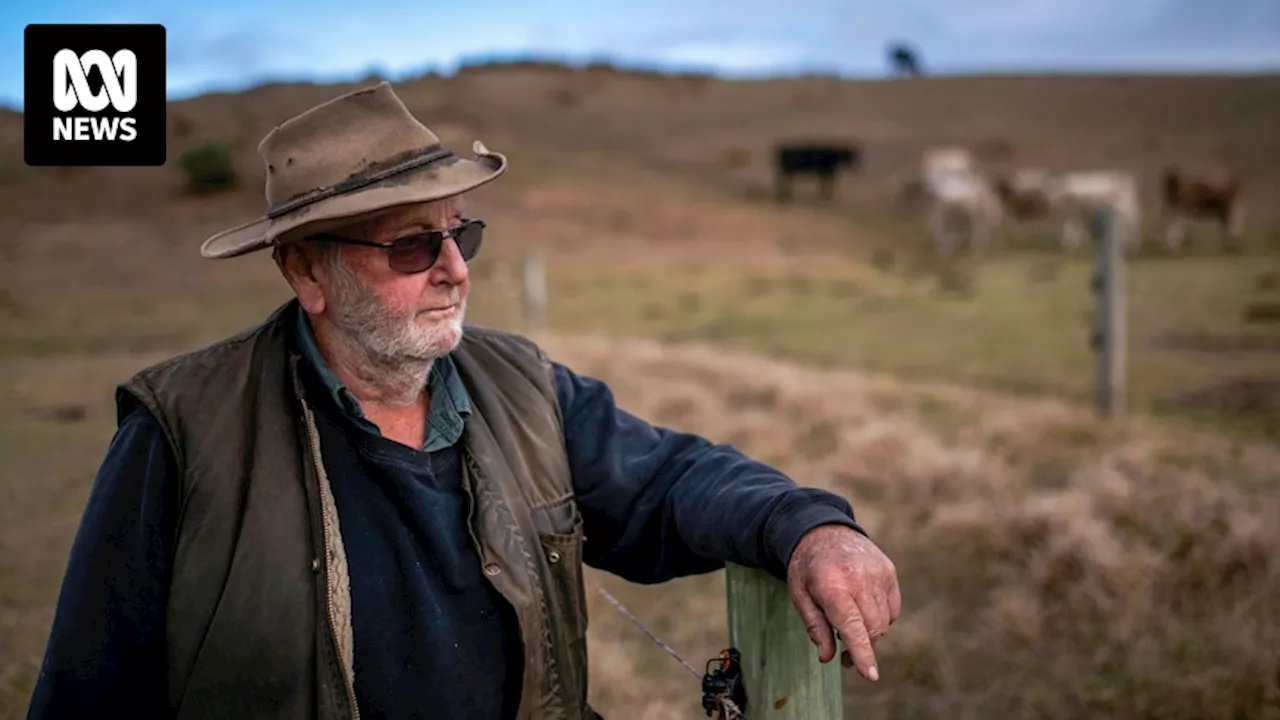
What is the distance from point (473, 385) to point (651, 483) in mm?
437

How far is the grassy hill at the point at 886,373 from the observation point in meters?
4.23

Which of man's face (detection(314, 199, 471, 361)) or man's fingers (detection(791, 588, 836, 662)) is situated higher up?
man's face (detection(314, 199, 471, 361))

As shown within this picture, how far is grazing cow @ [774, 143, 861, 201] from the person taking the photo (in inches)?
1245

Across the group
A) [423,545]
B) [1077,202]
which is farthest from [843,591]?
[1077,202]

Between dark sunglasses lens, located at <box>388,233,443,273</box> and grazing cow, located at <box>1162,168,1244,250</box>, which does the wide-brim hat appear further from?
grazing cow, located at <box>1162,168,1244,250</box>

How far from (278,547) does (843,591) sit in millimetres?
978

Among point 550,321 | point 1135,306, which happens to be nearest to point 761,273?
point 550,321

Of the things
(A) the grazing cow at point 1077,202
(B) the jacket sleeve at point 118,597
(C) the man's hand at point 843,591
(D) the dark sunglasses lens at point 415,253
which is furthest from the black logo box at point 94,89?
(A) the grazing cow at point 1077,202

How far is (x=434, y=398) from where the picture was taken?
90.2 inches

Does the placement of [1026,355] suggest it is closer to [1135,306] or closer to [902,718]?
[1135,306]

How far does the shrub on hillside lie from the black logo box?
24400mm

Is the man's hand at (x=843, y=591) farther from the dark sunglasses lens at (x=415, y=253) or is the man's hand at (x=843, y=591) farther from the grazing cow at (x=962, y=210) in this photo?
the grazing cow at (x=962, y=210)

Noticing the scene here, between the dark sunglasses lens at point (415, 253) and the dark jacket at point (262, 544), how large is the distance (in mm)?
274

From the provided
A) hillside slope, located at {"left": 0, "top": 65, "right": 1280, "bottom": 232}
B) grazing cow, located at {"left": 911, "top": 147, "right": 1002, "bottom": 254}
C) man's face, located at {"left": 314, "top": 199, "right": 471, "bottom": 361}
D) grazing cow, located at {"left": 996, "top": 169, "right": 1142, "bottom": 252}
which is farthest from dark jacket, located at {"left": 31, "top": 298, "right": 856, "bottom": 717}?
hillside slope, located at {"left": 0, "top": 65, "right": 1280, "bottom": 232}
